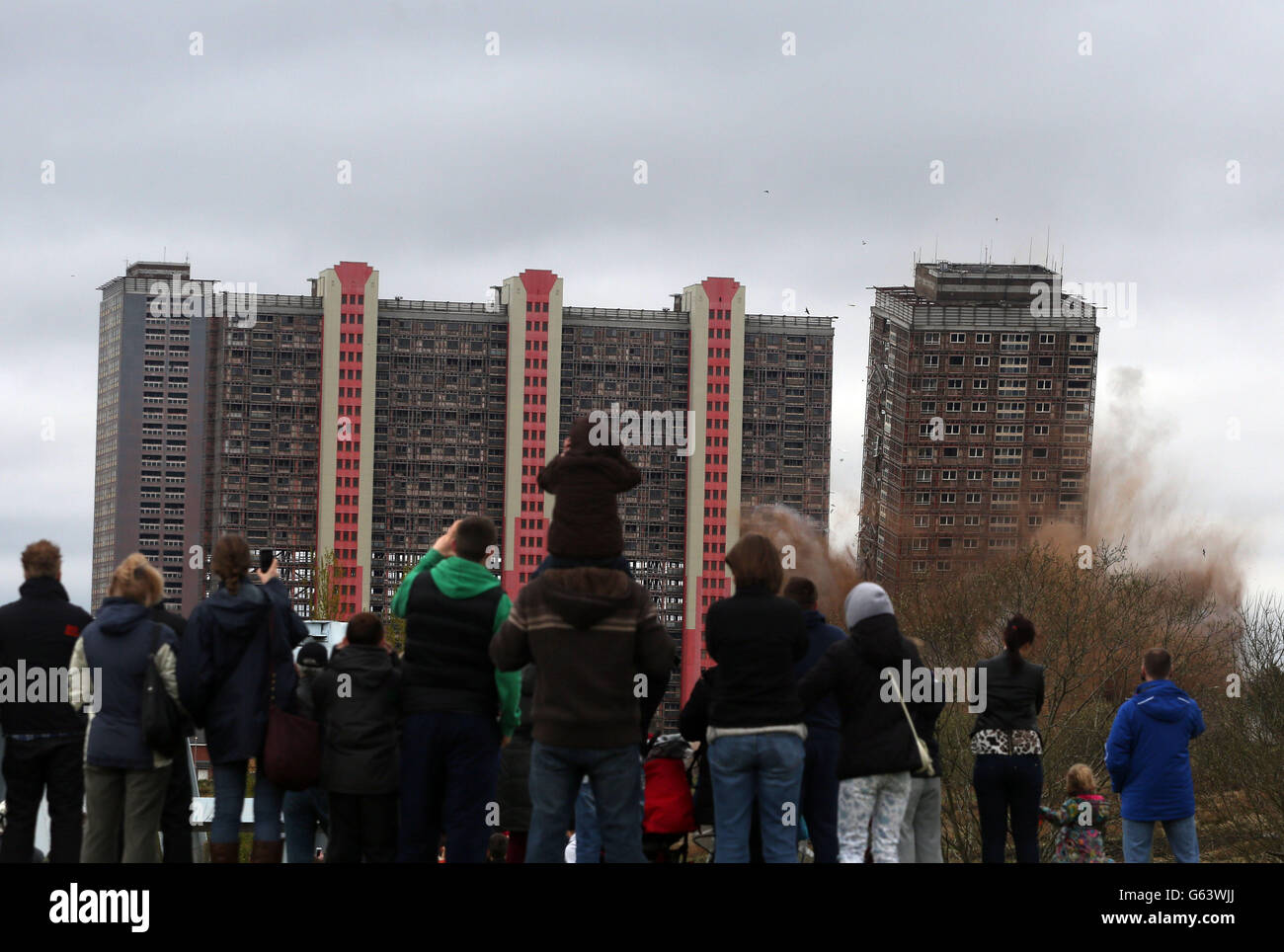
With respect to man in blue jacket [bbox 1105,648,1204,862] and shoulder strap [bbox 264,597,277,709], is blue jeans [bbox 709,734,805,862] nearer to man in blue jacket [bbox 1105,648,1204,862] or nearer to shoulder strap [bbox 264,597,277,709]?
shoulder strap [bbox 264,597,277,709]

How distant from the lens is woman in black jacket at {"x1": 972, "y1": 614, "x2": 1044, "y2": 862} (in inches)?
389

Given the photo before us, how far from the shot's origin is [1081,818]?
11.2m

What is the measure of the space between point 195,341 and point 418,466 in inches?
961

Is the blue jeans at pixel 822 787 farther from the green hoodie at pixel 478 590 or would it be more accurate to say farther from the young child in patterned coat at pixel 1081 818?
the young child in patterned coat at pixel 1081 818

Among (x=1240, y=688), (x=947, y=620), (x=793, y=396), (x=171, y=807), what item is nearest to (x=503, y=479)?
(x=793, y=396)

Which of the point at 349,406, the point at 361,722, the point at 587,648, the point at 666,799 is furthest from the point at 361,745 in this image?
the point at 349,406

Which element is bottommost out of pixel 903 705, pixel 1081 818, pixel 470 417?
pixel 1081 818

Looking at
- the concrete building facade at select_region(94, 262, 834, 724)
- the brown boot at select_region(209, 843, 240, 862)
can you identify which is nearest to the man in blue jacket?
the brown boot at select_region(209, 843, 240, 862)

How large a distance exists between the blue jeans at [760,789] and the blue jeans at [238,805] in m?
2.49

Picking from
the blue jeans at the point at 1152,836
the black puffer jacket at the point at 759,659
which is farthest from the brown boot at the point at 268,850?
the blue jeans at the point at 1152,836

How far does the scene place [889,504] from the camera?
384ft

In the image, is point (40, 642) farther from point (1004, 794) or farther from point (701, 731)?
point (1004, 794)

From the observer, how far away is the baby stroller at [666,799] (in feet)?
29.9

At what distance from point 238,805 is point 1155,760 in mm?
5735
